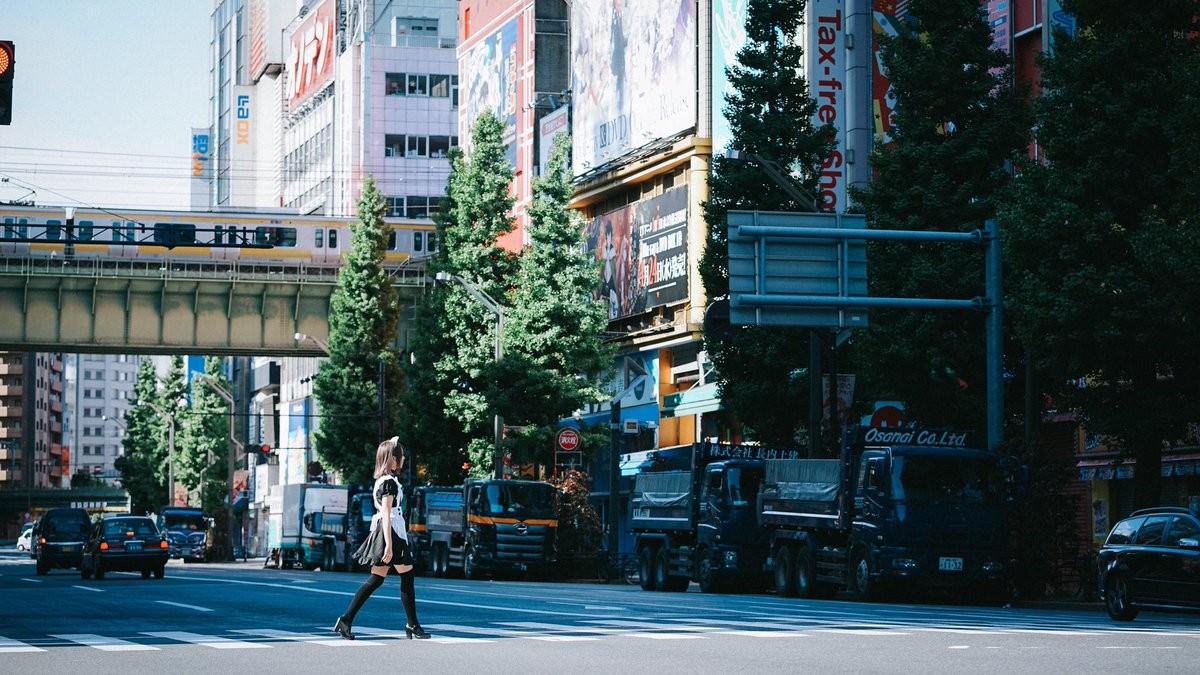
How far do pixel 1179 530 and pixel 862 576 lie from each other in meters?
7.14

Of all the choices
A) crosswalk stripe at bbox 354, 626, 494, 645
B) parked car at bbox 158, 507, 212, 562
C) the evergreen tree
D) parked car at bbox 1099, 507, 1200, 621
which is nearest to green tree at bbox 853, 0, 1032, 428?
parked car at bbox 1099, 507, 1200, 621

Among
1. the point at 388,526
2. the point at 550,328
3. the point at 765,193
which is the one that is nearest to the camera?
the point at 388,526

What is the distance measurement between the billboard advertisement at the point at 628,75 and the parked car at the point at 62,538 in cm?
2121

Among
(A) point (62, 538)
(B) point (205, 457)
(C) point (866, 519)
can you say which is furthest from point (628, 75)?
(B) point (205, 457)

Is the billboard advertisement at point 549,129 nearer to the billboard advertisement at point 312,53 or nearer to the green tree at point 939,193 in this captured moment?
the green tree at point 939,193

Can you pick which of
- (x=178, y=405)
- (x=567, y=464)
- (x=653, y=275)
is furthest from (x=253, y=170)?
(x=567, y=464)

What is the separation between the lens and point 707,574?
1367 inches

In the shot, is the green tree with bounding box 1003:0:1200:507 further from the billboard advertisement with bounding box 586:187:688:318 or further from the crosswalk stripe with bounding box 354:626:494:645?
the billboard advertisement with bounding box 586:187:688:318

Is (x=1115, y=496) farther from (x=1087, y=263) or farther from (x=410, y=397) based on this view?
(x=410, y=397)

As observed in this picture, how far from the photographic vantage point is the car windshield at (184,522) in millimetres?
88831

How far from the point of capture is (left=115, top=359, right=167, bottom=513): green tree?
434 feet

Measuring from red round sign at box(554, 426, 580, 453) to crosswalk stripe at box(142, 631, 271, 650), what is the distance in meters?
30.2

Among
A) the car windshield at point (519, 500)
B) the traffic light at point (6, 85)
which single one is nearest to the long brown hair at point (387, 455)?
the traffic light at point (6, 85)

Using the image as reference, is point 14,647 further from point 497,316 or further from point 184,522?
point 184,522
